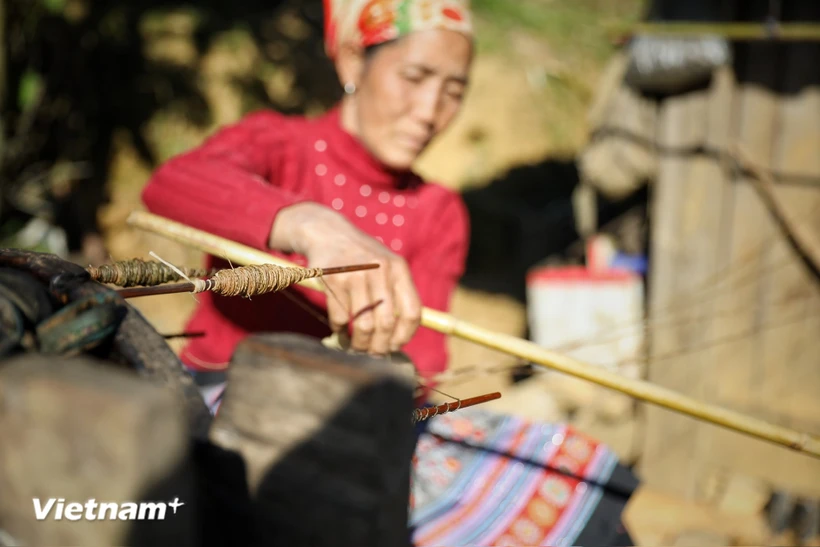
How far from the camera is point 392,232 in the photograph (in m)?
2.22

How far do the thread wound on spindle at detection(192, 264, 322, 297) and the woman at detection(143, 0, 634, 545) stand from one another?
0.57 ft

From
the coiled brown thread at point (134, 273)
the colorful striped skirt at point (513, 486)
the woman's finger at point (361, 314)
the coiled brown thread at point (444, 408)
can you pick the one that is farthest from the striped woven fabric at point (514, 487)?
the coiled brown thread at point (134, 273)

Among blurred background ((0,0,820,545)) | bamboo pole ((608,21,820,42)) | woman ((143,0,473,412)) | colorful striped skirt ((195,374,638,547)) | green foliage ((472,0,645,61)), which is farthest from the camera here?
green foliage ((472,0,645,61))

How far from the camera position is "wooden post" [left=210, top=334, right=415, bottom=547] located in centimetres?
73

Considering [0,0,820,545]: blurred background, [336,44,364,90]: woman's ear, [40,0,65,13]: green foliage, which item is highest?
[40,0,65,13]: green foliage

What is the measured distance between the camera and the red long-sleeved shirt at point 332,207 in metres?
2.02

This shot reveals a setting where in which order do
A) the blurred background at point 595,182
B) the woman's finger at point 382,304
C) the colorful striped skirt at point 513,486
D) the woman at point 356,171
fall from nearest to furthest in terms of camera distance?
the woman's finger at point 382,304, the colorful striped skirt at point 513,486, the woman at point 356,171, the blurred background at point 595,182

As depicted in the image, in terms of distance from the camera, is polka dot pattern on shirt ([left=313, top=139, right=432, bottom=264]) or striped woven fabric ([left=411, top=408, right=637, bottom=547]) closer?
striped woven fabric ([left=411, top=408, right=637, bottom=547])

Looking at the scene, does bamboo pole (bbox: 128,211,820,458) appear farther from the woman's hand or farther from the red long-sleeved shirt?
the red long-sleeved shirt

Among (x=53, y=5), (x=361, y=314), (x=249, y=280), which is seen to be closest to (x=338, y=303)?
(x=361, y=314)

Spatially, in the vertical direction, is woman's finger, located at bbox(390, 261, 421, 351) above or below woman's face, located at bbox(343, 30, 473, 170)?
below

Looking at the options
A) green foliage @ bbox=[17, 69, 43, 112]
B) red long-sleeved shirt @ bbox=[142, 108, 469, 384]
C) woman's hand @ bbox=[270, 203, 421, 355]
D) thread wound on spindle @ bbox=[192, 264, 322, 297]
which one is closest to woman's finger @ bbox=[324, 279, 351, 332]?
woman's hand @ bbox=[270, 203, 421, 355]

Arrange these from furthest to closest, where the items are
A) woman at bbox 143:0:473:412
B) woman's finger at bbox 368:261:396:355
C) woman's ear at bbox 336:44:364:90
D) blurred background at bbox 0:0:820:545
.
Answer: blurred background at bbox 0:0:820:545
woman's ear at bbox 336:44:364:90
woman at bbox 143:0:473:412
woman's finger at bbox 368:261:396:355

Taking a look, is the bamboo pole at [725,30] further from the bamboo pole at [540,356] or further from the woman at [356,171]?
the bamboo pole at [540,356]
